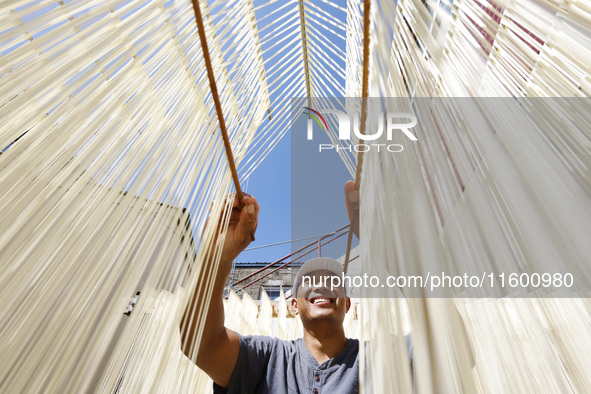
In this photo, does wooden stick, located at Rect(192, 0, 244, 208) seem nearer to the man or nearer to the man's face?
the man

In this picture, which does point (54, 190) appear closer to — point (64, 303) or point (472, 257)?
point (64, 303)

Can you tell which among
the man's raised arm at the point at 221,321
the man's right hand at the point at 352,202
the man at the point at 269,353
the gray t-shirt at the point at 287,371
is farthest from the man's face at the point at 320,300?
the man's right hand at the point at 352,202

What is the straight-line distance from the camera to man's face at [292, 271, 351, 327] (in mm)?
1265

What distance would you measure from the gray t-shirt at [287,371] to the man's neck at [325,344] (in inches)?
1.9

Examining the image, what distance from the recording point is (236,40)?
986mm

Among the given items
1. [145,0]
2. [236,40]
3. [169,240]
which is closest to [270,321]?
[169,240]

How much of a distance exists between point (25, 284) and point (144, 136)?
0.34m

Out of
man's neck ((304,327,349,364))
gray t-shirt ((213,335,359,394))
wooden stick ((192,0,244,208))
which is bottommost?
gray t-shirt ((213,335,359,394))

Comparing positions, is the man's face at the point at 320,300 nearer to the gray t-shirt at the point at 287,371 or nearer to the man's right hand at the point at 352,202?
the gray t-shirt at the point at 287,371

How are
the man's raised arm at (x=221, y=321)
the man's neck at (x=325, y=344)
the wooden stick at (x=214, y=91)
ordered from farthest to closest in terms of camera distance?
the man's neck at (x=325, y=344) → the man's raised arm at (x=221, y=321) → the wooden stick at (x=214, y=91)

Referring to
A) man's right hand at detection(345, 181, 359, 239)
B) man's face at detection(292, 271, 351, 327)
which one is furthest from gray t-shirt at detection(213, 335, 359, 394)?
man's right hand at detection(345, 181, 359, 239)

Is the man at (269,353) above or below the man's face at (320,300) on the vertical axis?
below

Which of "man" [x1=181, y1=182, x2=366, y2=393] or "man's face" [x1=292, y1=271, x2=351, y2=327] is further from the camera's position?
"man's face" [x1=292, y1=271, x2=351, y2=327]

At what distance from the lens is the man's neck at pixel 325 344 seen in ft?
4.05
